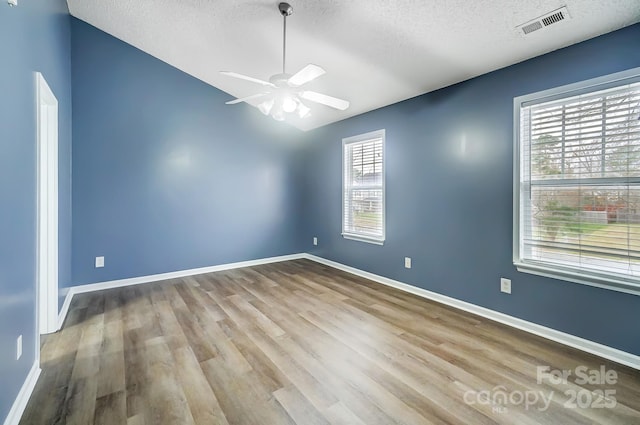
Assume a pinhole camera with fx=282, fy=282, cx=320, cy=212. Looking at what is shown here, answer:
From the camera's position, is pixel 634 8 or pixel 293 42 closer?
pixel 634 8

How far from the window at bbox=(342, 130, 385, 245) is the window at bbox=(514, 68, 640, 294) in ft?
5.69

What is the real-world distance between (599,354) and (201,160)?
4.93 meters

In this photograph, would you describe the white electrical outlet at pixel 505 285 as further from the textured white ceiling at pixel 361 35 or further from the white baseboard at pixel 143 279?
the white baseboard at pixel 143 279

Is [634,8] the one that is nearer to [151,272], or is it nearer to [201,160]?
[201,160]

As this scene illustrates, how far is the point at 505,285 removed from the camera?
106 inches

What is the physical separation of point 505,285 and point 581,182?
109cm

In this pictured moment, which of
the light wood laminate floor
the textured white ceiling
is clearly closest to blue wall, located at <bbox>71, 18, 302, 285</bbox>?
the textured white ceiling

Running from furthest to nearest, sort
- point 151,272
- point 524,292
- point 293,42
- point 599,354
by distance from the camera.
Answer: point 151,272 → point 293,42 → point 524,292 → point 599,354

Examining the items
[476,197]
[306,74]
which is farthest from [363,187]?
[306,74]

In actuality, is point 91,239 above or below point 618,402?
above

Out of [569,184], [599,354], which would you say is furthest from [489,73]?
[599,354]

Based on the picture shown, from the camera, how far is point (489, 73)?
279cm

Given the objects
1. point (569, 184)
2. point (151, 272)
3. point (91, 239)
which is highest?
point (569, 184)

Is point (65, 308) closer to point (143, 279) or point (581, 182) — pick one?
point (143, 279)
